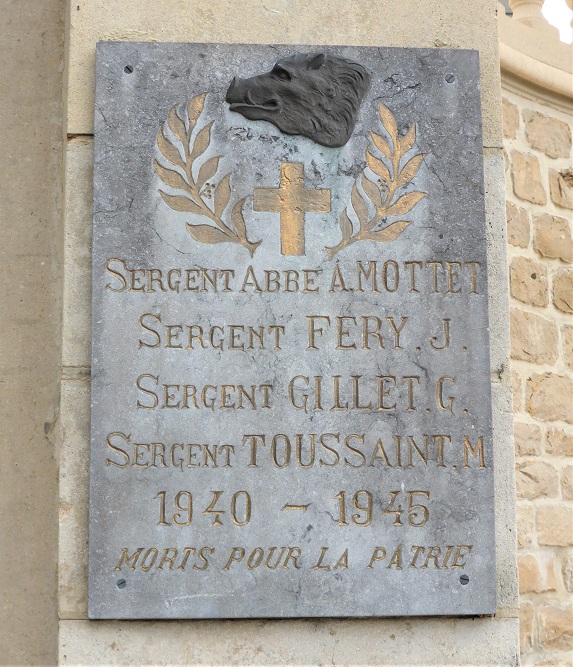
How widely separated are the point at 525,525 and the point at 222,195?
1995mm

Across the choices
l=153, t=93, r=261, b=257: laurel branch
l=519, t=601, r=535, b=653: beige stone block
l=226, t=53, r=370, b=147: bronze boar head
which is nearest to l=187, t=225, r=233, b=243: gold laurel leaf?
l=153, t=93, r=261, b=257: laurel branch

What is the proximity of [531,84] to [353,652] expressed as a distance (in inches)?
108

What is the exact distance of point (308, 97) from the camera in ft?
11.4

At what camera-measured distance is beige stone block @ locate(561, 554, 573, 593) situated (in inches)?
185

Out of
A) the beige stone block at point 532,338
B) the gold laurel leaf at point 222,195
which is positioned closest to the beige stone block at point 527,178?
the beige stone block at point 532,338

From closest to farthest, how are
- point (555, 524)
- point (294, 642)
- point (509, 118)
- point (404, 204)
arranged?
point (294, 642)
point (404, 204)
point (555, 524)
point (509, 118)

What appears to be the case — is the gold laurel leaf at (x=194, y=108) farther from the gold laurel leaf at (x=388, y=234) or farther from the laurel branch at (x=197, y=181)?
the gold laurel leaf at (x=388, y=234)

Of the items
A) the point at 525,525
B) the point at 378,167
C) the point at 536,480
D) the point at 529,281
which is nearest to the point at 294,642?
the point at 378,167

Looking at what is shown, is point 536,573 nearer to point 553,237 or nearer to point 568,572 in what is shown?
point 568,572

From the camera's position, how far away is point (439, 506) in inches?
128

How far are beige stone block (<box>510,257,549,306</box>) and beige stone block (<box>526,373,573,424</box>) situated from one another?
0.32m

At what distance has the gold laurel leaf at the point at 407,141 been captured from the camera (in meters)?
3.46

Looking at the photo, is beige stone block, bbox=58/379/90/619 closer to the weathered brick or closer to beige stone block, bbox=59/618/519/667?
beige stone block, bbox=59/618/519/667

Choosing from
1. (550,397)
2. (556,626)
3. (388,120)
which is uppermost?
(388,120)
